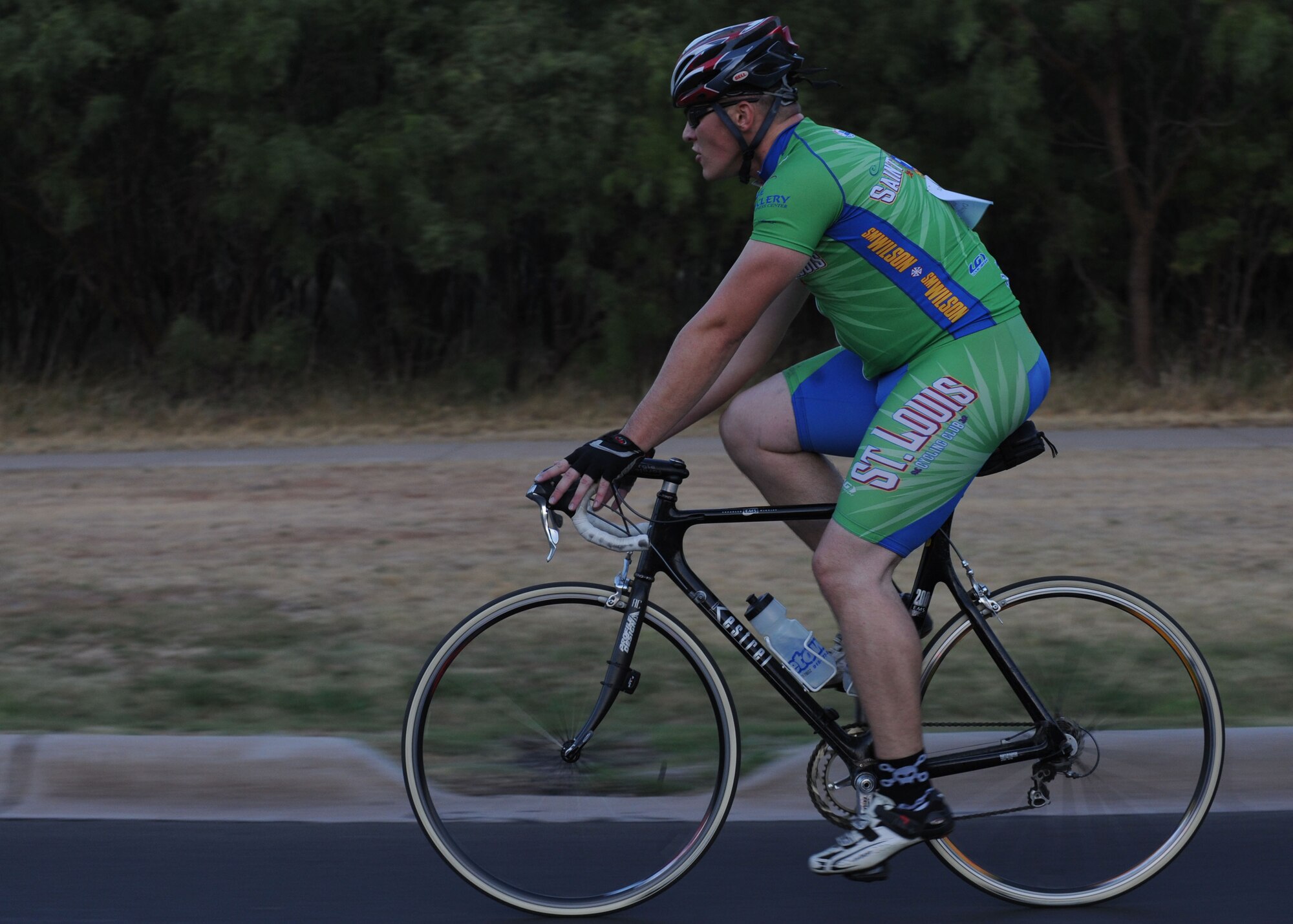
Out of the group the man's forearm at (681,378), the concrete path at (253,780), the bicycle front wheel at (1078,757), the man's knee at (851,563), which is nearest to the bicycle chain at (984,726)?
the bicycle front wheel at (1078,757)

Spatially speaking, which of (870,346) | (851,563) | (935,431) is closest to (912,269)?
(870,346)

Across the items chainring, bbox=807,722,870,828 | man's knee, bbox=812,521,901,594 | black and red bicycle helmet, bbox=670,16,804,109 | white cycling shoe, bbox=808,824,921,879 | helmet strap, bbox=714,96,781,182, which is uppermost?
black and red bicycle helmet, bbox=670,16,804,109

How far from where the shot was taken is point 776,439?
3.67 metres

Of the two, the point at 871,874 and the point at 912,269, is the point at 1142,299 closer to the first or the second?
the point at 912,269

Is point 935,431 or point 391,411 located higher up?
point 935,431

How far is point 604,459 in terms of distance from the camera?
335 cm

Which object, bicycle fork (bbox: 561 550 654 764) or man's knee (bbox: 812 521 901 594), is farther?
bicycle fork (bbox: 561 550 654 764)

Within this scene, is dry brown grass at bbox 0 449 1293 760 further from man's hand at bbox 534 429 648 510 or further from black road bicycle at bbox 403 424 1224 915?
man's hand at bbox 534 429 648 510

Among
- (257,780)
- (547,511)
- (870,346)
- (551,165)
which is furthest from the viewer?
(551,165)

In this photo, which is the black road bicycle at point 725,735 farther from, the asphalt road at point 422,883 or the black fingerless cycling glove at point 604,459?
the black fingerless cycling glove at point 604,459

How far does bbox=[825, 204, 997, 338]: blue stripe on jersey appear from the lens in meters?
3.39

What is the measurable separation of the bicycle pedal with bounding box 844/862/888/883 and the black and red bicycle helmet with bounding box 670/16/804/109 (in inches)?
69.6

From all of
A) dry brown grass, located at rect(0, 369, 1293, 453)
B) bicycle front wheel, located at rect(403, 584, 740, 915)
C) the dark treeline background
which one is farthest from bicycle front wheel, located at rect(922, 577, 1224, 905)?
the dark treeline background

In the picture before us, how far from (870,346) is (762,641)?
29.6 inches
